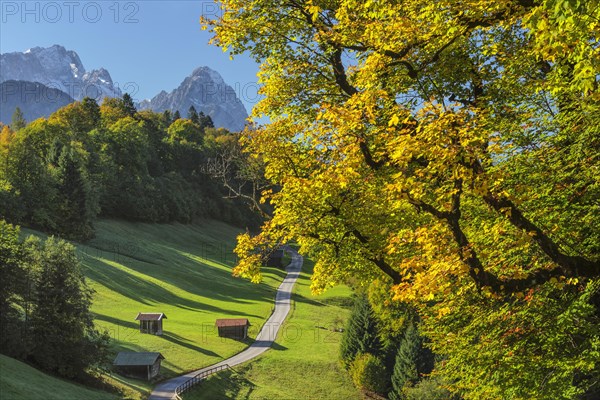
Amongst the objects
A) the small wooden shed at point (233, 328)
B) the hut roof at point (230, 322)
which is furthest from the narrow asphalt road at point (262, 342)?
the hut roof at point (230, 322)

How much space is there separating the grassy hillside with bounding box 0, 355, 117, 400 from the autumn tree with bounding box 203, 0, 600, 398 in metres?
19.4

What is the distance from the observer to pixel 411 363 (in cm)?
4672

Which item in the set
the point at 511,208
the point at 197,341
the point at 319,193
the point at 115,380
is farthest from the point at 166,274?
the point at 511,208

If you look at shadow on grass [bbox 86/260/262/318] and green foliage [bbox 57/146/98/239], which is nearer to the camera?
shadow on grass [bbox 86/260/262/318]

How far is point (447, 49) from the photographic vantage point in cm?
1096

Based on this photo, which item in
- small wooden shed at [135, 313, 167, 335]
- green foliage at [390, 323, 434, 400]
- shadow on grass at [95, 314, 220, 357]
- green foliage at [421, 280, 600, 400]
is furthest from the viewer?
small wooden shed at [135, 313, 167, 335]

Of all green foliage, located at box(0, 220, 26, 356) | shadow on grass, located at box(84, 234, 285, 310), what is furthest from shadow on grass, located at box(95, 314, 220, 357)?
green foliage, located at box(0, 220, 26, 356)

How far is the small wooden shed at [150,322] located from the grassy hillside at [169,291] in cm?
90

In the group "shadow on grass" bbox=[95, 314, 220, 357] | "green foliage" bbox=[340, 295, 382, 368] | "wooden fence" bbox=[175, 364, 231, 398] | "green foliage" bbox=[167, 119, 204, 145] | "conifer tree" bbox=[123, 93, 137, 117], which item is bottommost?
"wooden fence" bbox=[175, 364, 231, 398]

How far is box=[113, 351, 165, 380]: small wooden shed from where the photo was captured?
4212 cm

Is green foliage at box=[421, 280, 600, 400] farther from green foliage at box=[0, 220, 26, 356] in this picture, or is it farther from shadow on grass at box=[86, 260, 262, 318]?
shadow on grass at box=[86, 260, 262, 318]

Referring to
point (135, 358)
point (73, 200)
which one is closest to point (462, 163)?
point (135, 358)

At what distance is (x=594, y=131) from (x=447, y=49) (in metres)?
3.87

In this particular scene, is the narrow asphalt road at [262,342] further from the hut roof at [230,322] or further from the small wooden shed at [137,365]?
the hut roof at [230,322]
